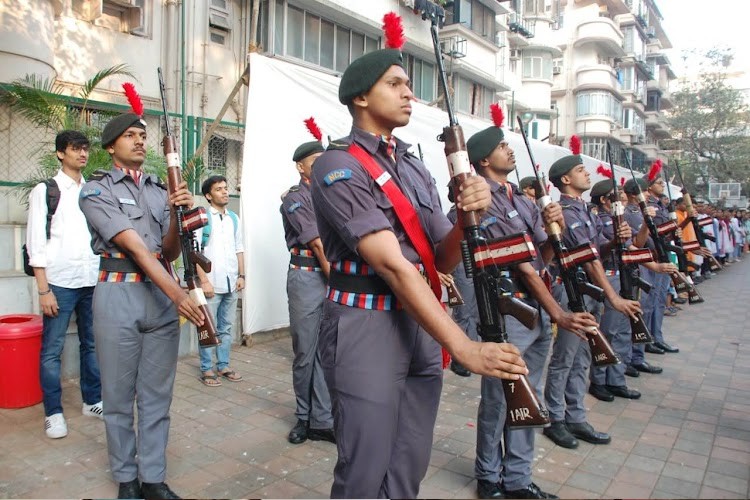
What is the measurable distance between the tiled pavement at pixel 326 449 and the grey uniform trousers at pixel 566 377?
0.86 ft

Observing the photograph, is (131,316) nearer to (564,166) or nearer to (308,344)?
(308,344)

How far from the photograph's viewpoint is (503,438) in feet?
11.2

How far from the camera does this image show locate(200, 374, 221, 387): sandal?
17.3 feet

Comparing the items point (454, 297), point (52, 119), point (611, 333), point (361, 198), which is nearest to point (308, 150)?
point (454, 297)

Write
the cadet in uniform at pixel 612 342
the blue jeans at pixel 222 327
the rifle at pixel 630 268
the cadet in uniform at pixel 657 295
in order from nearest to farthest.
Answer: the rifle at pixel 630 268 → the cadet in uniform at pixel 612 342 → the blue jeans at pixel 222 327 → the cadet in uniform at pixel 657 295

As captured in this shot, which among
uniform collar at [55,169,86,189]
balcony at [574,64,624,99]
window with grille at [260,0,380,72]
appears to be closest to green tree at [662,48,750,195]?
balcony at [574,64,624,99]

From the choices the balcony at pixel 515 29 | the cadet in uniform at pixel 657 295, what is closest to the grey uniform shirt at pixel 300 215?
the cadet in uniform at pixel 657 295

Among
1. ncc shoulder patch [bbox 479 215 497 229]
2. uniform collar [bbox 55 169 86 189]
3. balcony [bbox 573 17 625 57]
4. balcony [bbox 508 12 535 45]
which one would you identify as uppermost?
balcony [bbox 573 17 625 57]

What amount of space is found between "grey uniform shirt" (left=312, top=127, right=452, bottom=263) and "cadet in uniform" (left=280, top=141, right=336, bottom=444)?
1.91 metres

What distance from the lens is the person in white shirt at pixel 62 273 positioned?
413 centimetres

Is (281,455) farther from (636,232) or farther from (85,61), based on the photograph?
(85,61)

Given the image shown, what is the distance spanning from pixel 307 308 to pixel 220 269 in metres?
1.67

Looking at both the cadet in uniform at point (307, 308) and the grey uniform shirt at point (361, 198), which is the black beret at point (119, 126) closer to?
the cadet in uniform at point (307, 308)

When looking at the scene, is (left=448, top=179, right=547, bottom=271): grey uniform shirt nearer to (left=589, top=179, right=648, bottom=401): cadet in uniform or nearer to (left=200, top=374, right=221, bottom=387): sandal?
(left=589, top=179, right=648, bottom=401): cadet in uniform
